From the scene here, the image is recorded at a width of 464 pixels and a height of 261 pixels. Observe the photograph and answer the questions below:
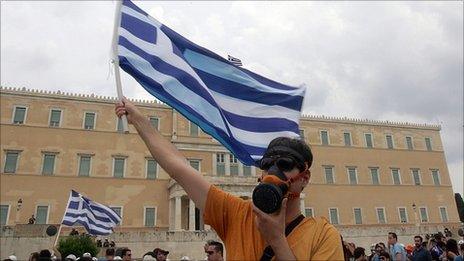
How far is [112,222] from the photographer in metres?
14.0

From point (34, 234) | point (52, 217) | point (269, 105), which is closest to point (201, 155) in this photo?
point (52, 217)

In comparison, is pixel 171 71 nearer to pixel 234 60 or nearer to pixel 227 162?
pixel 234 60

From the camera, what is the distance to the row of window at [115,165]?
27391mm

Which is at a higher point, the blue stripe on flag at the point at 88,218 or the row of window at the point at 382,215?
the row of window at the point at 382,215

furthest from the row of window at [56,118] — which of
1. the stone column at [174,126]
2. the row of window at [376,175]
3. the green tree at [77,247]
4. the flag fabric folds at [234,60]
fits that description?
the flag fabric folds at [234,60]

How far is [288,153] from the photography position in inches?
63.7

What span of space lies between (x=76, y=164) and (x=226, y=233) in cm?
2934

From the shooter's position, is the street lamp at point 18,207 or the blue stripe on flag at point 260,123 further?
the street lamp at point 18,207

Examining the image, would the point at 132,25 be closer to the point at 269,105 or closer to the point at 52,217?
the point at 269,105

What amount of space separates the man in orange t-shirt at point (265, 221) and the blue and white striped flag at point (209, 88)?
165 cm

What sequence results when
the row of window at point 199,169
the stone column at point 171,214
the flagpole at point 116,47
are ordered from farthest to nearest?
the stone column at point 171,214, the row of window at point 199,169, the flagpole at point 116,47

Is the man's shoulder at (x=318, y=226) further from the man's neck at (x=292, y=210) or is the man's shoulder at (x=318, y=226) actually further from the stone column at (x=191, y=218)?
the stone column at (x=191, y=218)

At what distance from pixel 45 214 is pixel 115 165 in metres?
5.81

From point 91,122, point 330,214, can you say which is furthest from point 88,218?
point 330,214
